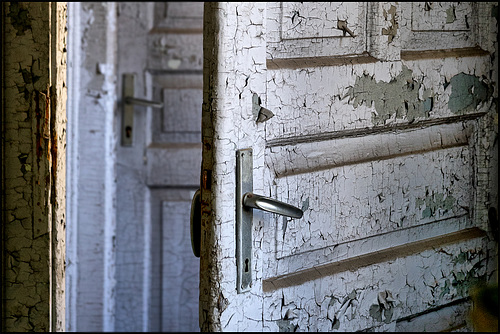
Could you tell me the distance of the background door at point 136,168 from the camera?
2188mm

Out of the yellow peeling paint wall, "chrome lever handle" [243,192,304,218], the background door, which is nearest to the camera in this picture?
"chrome lever handle" [243,192,304,218]

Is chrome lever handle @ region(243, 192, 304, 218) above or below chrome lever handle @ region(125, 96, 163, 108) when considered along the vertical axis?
below

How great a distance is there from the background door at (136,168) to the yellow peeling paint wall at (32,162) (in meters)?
0.88

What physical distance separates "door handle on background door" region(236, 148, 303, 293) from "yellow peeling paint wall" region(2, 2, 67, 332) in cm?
42

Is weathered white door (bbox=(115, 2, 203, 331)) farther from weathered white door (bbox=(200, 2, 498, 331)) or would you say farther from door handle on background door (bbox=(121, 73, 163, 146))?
weathered white door (bbox=(200, 2, 498, 331))

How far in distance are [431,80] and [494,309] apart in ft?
2.41

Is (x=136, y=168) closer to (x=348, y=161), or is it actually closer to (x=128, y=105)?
(x=128, y=105)

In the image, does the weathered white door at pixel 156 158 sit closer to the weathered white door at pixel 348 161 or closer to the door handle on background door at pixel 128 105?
the door handle on background door at pixel 128 105

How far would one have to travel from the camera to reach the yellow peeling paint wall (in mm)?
1233

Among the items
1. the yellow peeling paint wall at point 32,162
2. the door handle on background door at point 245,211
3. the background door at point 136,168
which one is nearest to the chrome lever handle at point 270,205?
the door handle on background door at point 245,211

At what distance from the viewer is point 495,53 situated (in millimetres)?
1461

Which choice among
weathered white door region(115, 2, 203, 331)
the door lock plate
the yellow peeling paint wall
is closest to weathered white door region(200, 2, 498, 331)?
the door lock plate

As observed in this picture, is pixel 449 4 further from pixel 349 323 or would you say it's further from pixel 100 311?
pixel 100 311

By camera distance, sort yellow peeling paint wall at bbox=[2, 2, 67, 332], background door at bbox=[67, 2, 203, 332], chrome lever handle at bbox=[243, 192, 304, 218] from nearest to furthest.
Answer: chrome lever handle at bbox=[243, 192, 304, 218] < yellow peeling paint wall at bbox=[2, 2, 67, 332] < background door at bbox=[67, 2, 203, 332]
